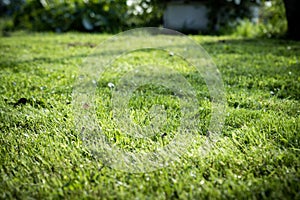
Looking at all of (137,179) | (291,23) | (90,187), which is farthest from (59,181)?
(291,23)

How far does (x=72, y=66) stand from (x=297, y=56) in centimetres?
327

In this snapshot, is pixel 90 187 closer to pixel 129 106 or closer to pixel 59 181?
pixel 59 181

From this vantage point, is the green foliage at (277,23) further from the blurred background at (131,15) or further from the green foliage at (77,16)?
the green foliage at (77,16)

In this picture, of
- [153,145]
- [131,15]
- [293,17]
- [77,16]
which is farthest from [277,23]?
[153,145]

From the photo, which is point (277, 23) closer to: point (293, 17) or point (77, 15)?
point (293, 17)

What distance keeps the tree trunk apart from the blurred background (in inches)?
64.4

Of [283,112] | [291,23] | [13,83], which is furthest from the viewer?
[291,23]

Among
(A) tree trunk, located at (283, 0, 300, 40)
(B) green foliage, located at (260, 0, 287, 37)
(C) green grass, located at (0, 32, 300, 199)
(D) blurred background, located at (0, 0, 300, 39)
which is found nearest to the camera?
(C) green grass, located at (0, 32, 300, 199)

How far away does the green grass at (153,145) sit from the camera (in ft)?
4.52

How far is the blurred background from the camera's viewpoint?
30.3ft

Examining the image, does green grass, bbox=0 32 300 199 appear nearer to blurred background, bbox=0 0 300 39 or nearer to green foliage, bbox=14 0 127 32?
blurred background, bbox=0 0 300 39

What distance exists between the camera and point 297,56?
4477 mm

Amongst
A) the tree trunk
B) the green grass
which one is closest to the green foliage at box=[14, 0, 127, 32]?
the tree trunk

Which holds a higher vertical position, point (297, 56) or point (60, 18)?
point (60, 18)
